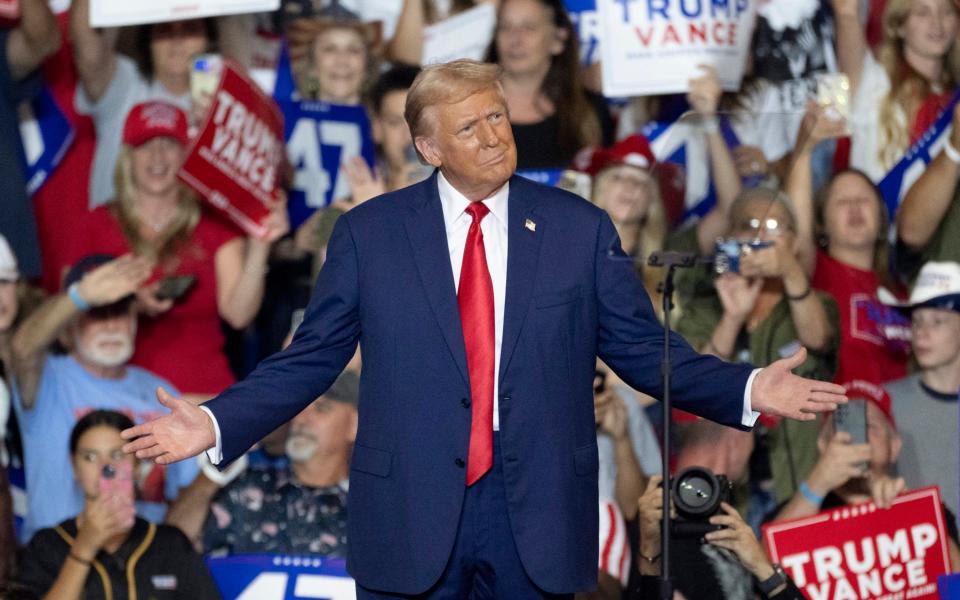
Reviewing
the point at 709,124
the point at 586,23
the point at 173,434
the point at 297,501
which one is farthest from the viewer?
the point at 586,23

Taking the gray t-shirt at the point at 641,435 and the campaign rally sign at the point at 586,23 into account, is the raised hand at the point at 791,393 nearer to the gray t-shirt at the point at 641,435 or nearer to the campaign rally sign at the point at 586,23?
the gray t-shirt at the point at 641,435

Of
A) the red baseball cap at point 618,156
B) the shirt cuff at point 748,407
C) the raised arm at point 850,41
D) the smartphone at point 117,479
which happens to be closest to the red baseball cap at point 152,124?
the smartphone at point 117,479

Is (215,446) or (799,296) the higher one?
(215,446)

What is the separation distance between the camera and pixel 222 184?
5.55m

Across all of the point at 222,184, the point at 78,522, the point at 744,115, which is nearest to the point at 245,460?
the point at 78,522

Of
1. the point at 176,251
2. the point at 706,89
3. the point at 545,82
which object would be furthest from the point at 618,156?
the point at 176,251

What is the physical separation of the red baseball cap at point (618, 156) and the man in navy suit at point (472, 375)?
7.04 ft

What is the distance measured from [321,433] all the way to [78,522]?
0.79 meters

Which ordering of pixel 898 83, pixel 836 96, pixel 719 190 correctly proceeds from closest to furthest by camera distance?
1. pixel 719 190
2. pixel 836 96
3. pixel 898 83

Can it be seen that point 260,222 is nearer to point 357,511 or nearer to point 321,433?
point 321,433

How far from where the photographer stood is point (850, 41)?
6.00 metres

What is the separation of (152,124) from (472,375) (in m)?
2.95

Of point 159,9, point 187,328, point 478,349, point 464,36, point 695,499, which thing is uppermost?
point 159,9

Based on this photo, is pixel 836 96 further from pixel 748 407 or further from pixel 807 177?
pixel 748 407
